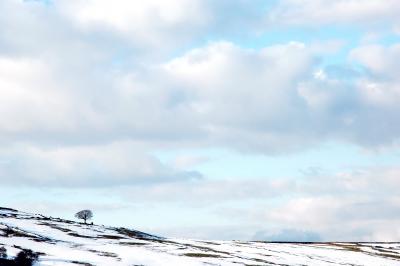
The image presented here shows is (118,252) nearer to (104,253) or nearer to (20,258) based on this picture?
(104,253)

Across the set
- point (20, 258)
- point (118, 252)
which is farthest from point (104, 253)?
point (20, 258)

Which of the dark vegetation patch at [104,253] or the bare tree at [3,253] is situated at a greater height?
the dark vegetation patch at [104,253]

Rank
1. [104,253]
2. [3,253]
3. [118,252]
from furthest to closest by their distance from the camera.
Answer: [118,252] < [104,253] < [3,253]

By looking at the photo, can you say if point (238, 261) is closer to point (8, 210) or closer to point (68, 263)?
point (68, 263)

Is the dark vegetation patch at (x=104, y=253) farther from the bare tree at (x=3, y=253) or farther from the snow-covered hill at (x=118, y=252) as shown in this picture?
the bare tree at (x=3, y=253)

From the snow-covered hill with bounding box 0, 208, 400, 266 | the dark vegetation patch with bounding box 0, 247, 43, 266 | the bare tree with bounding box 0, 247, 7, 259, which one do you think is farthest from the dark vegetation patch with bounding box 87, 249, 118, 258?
the bare tree with bounding box 0, 247, 7, 259

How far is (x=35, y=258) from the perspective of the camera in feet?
291

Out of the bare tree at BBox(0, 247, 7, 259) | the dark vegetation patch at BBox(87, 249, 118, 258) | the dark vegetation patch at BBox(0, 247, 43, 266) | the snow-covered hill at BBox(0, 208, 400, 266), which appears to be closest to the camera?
the dark vegetation patch at BBox(0, 247, 43, 266)

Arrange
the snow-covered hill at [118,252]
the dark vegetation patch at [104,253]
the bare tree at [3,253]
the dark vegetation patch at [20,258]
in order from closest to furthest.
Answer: the dark vegetation patch at [20,258], the bare tree at [3,253], the snow-covered hill at [118,252], the dark vegetation patch at [104,253]

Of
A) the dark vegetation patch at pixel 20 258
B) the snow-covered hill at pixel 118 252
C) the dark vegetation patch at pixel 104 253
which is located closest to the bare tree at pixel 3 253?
the dark vegetation patch at pixel 20 258

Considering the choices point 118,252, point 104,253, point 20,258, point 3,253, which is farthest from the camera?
point 118,252

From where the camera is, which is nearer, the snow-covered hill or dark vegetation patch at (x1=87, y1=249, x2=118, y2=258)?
the snow-covered hill

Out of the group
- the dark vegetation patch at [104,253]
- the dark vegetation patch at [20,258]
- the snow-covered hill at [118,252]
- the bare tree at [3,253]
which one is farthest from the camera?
the dark vegetation patch at [104,253]

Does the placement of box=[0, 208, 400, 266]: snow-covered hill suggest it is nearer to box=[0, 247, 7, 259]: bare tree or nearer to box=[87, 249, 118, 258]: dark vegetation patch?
box=[87, 249, 118, 258]: dark vegetation patch
